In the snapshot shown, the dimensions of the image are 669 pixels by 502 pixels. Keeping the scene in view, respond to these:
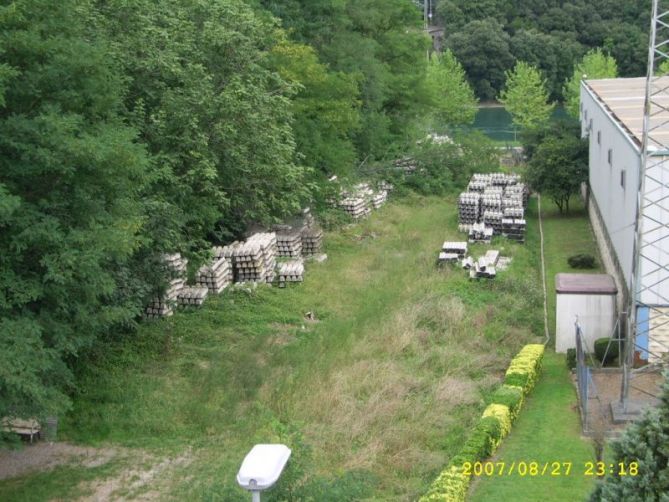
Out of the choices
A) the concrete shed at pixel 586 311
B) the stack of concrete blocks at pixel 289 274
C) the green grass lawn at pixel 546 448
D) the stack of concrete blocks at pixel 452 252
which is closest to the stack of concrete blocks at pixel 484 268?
the stack of concrete blocks at pixel 452 252

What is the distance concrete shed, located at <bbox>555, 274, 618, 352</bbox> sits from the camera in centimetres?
2064

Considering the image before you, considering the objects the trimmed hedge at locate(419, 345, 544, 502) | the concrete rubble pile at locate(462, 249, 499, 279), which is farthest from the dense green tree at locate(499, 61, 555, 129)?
the trimmed hedge at locate(419, 345, 544, 502)

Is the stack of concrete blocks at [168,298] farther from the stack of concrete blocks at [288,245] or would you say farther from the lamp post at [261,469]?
the lamp post at [261,469]

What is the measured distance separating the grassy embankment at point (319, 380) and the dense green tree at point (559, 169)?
9150 millimetres

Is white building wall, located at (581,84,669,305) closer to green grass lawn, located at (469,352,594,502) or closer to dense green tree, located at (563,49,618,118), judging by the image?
green grass lawn, located at (469,352,594,502)

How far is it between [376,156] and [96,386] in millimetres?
26434

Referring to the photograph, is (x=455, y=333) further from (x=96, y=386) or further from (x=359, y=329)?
(x=96, y=386)

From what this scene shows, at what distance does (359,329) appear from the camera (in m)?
22.1

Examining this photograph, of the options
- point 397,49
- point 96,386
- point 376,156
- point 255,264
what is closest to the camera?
point 96,386

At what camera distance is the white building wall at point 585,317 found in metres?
20.6

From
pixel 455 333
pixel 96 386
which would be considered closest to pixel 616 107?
pixel 455 333

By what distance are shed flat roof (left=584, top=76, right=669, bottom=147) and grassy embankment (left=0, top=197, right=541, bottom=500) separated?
206 inches

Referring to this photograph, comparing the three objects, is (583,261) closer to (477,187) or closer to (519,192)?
(519,192)

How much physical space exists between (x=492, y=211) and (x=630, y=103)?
6057mm
